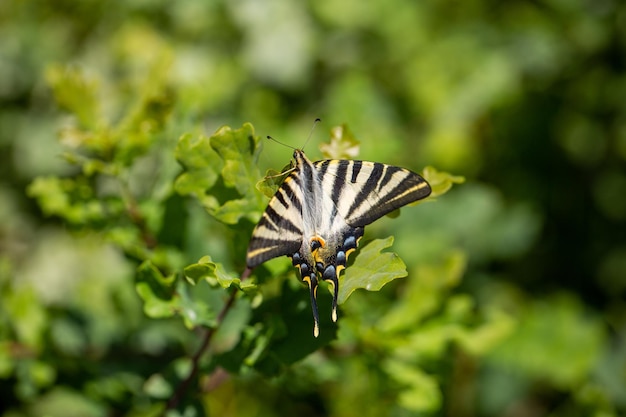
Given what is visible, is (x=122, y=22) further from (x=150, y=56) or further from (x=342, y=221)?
(x=342, y=221)

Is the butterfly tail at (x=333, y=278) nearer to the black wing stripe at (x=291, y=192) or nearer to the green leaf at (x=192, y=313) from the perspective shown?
the black wing stripe at (x=291, y=192)

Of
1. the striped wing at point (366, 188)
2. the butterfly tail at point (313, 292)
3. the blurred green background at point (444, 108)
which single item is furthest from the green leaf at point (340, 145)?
the blurred green background at point (444, 108)

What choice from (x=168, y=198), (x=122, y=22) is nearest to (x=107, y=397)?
(x=168, y=198)

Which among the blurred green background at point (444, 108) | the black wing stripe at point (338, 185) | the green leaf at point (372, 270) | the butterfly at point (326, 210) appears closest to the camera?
the green leaf at point (372, 270)

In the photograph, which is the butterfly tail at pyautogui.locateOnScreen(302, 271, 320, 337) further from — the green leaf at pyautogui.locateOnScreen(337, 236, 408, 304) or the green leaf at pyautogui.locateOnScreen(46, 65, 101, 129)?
the green leaf at pyautogui.locateOnScreen(46, 65, 101, 129)

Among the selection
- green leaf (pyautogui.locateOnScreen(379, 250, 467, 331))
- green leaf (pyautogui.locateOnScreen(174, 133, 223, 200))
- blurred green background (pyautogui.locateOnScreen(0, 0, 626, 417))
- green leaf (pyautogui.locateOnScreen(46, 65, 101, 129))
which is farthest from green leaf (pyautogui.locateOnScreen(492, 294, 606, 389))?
green leaf (pyautogui.locateOnScreen(46, 65, 101, 129))

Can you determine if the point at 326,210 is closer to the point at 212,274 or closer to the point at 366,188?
the point at 366,188

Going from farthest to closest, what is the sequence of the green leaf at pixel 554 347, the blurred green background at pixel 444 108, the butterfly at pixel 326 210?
the blurred green background at pixel 444 108, the green leaf at pixel 554 347, the butterfly at pixel 326 210
